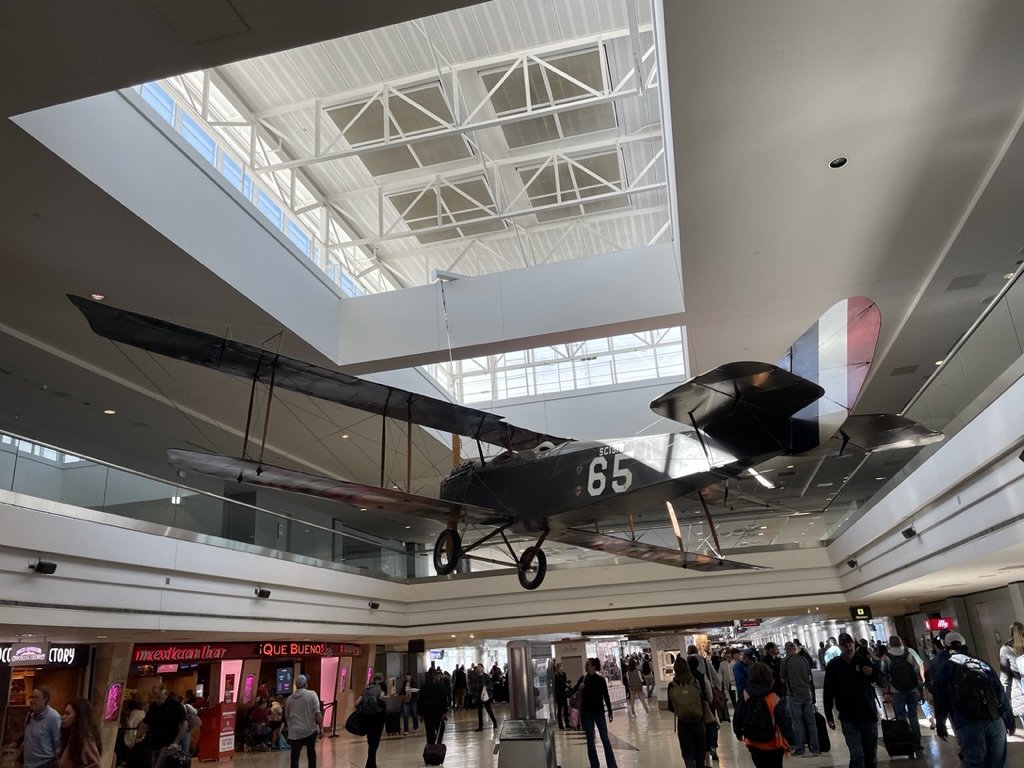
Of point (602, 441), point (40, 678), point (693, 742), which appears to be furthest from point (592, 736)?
point (40, 678)

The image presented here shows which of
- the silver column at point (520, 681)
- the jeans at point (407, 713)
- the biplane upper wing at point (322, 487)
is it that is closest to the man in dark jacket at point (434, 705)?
the silver column at point (520, 681)

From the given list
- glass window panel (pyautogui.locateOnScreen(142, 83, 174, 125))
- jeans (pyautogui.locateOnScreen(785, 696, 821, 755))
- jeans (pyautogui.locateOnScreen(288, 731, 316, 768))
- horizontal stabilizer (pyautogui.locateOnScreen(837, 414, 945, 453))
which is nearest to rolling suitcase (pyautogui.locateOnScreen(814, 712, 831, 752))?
jeans (pyautogui.locateOnScreen(785, 696, 821, 755))

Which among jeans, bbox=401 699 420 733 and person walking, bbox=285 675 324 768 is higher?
person walking, bbox=285 675 324 768

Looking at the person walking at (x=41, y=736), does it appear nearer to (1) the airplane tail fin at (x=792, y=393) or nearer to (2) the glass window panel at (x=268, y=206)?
(1) the airplane tail fin at (x=792, y=393)

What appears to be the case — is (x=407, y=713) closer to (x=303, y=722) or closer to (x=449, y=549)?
(x=303, y=722)

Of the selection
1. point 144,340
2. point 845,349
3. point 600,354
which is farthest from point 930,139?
point 600,354

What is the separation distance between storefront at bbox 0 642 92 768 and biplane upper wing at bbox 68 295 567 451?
5.44 meters

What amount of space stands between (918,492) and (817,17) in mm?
5885

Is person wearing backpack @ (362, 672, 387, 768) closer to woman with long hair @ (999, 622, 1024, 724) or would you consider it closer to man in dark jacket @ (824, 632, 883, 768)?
man in dark jacket @ (824, 632, 883, 768)

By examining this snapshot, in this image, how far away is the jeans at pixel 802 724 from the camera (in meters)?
9.07

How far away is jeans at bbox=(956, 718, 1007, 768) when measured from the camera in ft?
18.3

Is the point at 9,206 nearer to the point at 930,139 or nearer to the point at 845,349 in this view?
the point at 845,349

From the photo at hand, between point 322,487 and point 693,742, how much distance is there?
14.0ft

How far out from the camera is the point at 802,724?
30.0ft
